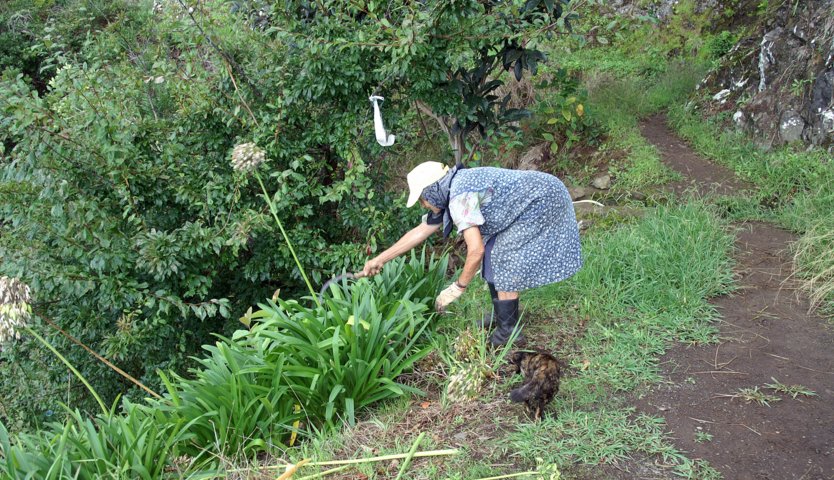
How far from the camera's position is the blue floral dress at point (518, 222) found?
364 cm

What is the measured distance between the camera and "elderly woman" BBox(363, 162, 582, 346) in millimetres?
3639

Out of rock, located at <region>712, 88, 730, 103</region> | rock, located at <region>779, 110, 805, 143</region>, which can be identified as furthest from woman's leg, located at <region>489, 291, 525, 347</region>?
rock, located at <region>712, 88, 730, 103</region>

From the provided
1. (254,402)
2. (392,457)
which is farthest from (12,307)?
(392,457)

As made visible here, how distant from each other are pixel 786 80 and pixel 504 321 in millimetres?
4921

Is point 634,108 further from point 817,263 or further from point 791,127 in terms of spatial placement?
point 817,263

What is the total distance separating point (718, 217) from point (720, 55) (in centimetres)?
426

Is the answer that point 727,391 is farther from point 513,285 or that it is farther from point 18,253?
point 18,253

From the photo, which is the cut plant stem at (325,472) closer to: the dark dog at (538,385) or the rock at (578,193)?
the dark dog at (538,385)

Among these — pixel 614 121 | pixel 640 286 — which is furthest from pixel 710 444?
pixel 614 121

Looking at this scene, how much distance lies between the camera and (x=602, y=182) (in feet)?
23.4

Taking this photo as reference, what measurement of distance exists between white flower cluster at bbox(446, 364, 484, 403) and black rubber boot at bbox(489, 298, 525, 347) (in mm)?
433

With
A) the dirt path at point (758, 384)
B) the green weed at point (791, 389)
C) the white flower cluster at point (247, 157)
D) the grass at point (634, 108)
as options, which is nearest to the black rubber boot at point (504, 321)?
the dirt path at point (758, 384)

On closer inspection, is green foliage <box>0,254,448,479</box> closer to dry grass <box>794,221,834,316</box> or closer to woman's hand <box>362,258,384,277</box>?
woman's hand <box>362,258,384,277</box>

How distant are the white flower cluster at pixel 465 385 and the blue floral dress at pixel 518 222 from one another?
55cm
